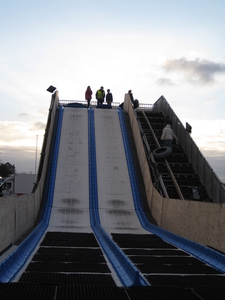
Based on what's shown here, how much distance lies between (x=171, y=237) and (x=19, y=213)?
3.68 m

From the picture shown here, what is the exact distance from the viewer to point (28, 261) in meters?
6.84

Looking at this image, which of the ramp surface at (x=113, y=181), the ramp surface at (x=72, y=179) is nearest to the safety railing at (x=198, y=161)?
the ramp surface at (x=113, y=181)

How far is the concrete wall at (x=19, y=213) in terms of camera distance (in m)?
7.84

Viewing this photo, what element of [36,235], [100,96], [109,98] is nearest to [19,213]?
[36,235]

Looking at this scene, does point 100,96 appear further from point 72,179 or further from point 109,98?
point 72,179

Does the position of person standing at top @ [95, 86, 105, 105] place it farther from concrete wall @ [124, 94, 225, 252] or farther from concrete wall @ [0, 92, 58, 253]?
concrete wall @ [124, 94, 225, 252]

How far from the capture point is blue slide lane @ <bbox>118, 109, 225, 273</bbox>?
695 cm

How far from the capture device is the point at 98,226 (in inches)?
456

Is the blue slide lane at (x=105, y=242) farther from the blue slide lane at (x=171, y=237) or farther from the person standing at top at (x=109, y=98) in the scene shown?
the person standing at top at (x=109, y=98)

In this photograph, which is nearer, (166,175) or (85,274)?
(85,274)

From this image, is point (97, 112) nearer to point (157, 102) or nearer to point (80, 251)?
point (157, 102)

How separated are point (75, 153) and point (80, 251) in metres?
9.60

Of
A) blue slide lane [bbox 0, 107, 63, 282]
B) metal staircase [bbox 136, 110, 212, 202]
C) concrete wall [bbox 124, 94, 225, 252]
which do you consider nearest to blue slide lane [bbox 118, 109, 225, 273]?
concrete wall [bbox 124, 94, 225, 252]

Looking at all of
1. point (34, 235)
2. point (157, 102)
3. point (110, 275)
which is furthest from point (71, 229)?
point (157, 102)
